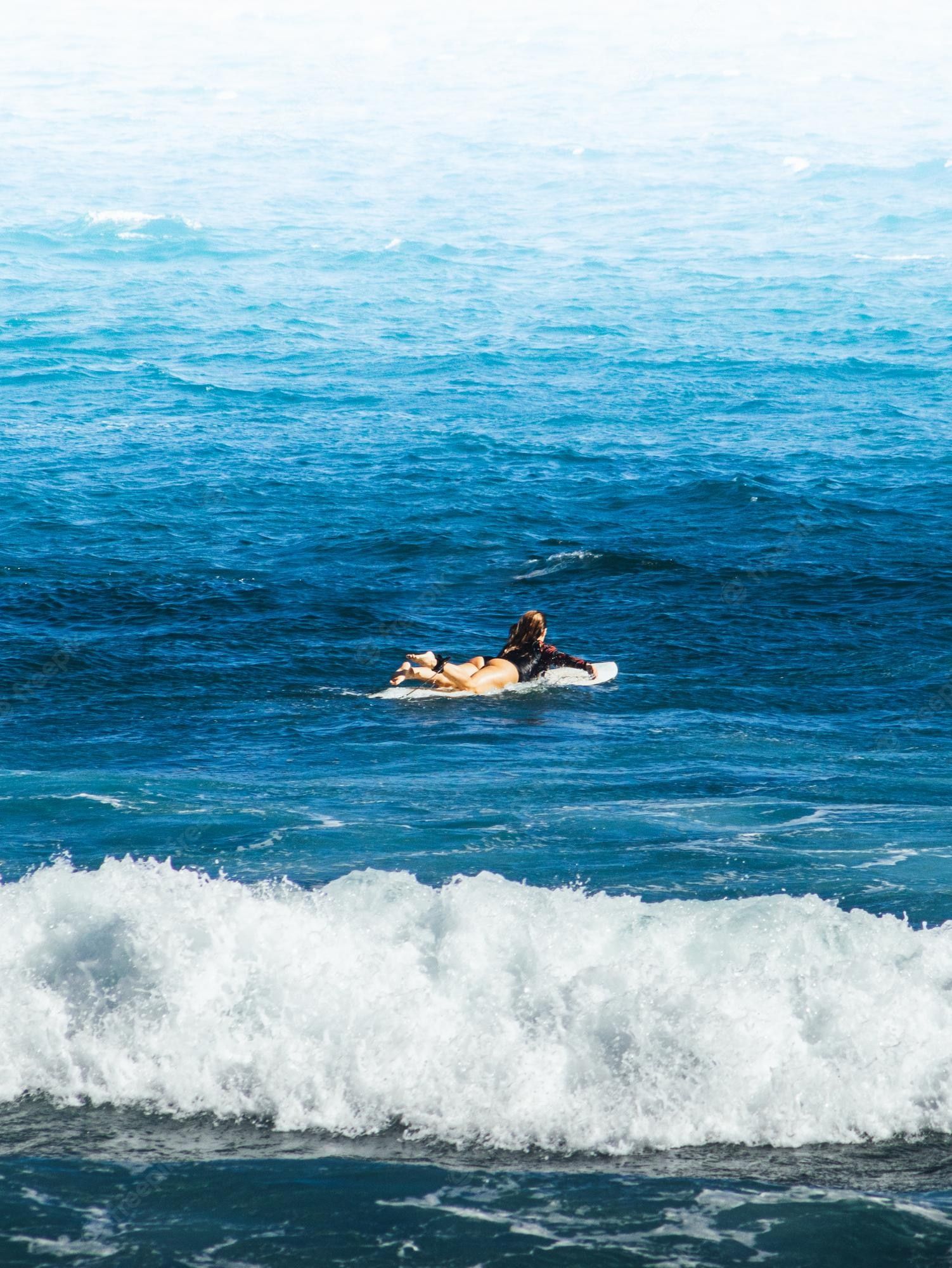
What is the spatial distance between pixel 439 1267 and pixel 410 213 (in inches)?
3016

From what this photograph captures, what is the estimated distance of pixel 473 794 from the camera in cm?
1514

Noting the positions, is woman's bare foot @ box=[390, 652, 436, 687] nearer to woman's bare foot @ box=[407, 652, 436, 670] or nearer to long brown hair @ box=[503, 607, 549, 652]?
woman's bare foot @ box=[407, 652, 436, 670]

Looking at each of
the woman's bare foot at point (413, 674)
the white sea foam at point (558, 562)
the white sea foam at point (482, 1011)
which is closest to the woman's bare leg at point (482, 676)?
the woman's bare foot at point (413, 674)

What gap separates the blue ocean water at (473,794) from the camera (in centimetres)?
855

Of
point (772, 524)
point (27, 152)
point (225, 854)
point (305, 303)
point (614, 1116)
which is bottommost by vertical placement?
point (614, 1116)

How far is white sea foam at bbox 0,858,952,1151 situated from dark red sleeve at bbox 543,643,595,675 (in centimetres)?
921

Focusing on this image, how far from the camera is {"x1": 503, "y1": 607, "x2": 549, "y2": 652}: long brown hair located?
66.0ft

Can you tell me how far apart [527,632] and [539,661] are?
0.48 meters

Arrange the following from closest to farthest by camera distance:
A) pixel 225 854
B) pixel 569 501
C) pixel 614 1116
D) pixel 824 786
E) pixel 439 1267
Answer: pixel 439 1267, pixel 614 1116, pixel 225 854, pixel 824 786, pixel 569 501

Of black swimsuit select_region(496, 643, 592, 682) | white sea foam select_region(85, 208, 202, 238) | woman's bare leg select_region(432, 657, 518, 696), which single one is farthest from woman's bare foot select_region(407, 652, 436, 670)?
white sea foam select_region(85, 208, 202, 238)

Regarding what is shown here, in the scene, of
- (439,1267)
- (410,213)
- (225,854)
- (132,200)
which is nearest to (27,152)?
(132,200)

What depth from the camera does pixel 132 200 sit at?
79500mm

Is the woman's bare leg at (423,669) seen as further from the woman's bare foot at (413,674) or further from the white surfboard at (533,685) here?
the white surfboard at (533,685)

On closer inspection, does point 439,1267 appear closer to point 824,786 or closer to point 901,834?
point 901,834
